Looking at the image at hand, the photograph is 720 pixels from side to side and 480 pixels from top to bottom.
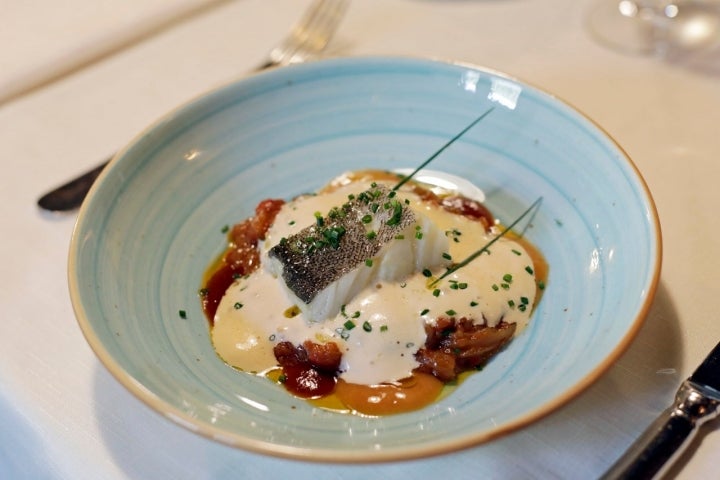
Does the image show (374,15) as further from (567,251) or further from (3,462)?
(3,462)

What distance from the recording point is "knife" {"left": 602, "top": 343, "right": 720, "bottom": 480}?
43.0 inches

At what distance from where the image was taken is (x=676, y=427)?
3.78 ft

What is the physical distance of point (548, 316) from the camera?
1.42 m

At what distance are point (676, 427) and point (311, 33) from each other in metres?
1.78

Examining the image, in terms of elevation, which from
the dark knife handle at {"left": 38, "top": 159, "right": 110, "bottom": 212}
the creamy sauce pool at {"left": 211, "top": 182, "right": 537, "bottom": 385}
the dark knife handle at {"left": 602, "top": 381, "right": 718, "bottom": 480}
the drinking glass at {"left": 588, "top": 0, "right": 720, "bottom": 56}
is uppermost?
the drinking glass at {"left": 588, "top": 0, "right": 720, "bottom": 56}

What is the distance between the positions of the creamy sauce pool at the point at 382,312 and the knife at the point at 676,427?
348 mm

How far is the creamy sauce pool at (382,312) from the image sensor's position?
1.38 m

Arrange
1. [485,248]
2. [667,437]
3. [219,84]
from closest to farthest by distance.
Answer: [667,437]
[485,248]
[219,84]

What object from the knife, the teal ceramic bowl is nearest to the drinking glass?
the teal ceramic bowl

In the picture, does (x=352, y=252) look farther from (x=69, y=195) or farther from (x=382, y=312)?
(x=69, y=195)

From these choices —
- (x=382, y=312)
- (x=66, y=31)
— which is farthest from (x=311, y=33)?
(x=382, y=312)

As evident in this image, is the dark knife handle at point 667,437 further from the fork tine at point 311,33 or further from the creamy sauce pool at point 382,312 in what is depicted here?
the fork tine at point 311,33

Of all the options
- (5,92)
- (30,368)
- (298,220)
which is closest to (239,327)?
(298,220)

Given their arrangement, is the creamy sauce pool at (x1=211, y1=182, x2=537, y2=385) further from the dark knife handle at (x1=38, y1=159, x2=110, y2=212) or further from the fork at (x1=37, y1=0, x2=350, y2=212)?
the fork at (x1=37, y1=0, x2=350, y2=212)
